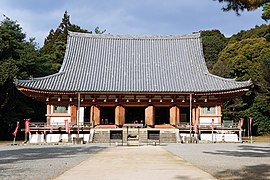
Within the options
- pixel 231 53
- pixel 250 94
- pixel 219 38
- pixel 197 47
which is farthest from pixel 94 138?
pixel 219 38

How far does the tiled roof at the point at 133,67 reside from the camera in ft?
81.1

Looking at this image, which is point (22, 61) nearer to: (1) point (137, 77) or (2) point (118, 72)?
(2) point (118, 72)

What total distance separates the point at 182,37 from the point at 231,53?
48.2 feet

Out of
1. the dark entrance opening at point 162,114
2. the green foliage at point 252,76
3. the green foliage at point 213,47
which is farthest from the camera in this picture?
the green foliage at point 213,47

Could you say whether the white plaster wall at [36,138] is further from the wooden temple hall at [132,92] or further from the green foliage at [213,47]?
the green foliage at [213,47]

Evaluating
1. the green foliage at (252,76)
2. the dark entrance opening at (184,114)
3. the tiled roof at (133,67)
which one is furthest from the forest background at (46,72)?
the dark entrance opening at (184,114)

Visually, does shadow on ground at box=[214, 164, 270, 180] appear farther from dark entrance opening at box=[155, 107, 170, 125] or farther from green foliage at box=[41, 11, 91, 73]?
green foliage at box=[41, 11, 91, 73]

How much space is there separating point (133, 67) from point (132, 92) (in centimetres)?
412

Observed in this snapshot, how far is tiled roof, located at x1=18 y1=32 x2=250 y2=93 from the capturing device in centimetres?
2473

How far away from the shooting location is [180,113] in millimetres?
26094

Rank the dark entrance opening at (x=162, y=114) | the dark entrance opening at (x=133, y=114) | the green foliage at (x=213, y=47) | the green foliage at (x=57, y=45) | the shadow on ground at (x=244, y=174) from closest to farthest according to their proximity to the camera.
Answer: the shadow on ground at (x=244, y=174)
the dark entrance opening at (x=162, y=114)
the dark entrance opening at (x=133, y=114)
the green foliage at (x=57, y=45)
the green foliage at (x=213, y=47)

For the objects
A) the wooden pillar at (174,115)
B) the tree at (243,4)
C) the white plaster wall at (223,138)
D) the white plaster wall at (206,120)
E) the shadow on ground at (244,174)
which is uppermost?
the tree at (243,4)

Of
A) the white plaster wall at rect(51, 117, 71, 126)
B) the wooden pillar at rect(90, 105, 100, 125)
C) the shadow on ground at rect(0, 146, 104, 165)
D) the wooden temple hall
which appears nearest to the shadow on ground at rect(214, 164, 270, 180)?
the shadow on ground at rect(0, 146, 104, 165)

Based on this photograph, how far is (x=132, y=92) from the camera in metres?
24.3
